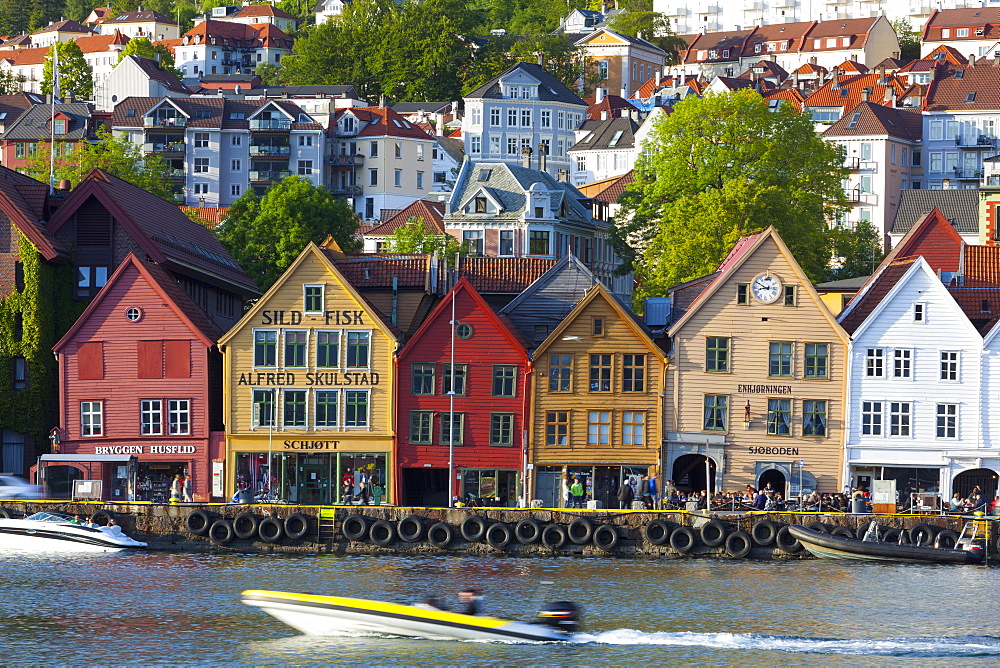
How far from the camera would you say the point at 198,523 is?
7044 cm

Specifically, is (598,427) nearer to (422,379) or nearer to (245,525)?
(422,379)

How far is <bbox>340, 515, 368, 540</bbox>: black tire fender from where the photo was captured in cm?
6975

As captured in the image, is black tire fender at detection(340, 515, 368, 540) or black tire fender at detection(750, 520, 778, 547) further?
black tire fender at detection(340, 515, 368, 540)

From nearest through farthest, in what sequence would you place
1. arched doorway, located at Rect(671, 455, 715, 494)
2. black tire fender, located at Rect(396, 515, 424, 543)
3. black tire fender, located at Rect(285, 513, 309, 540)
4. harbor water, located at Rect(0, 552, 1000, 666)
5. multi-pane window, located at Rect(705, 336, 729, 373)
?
harbor water, located at Rect(0, 552, 1000, 666), black tire fender, located at Rect(396, 515, 424, 543), black tire fender, located at Rect(285, 513, 309, 540), multi-pane window, located at Rect(705, 336, 729, 373), arched doorway, located at Rect(671, 455, 715, 494)

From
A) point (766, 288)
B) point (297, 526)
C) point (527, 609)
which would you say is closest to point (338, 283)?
point (297, 526)

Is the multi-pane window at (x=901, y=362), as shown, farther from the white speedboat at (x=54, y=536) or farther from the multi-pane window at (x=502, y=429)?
the white speedboat at (x=54, y=536)

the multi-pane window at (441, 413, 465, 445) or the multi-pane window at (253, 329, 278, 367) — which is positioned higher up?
the multi-pane window at (253, 329, 278, 367)

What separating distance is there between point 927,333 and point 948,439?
191 inches

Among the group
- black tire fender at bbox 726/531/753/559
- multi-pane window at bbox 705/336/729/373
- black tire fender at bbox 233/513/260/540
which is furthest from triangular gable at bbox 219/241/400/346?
black tire fender at bbox 726/531/753/559

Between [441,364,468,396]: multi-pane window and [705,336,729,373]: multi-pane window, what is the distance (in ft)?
36.2

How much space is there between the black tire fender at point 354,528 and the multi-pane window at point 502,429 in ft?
34.5

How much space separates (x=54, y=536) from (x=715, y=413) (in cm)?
2950

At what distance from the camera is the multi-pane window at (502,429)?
7888cm

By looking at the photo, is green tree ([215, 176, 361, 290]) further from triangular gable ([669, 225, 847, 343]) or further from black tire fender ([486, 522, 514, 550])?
black tire fender ([486, 522, 514, 550])
